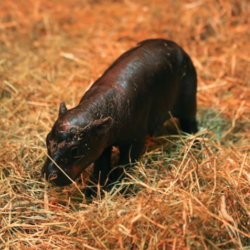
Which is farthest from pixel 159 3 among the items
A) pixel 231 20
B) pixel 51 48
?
pixel 51 48

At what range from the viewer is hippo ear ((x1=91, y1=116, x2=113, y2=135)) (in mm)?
3129

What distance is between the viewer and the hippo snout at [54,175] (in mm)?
3119

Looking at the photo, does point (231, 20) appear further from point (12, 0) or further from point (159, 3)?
point (12, 0)

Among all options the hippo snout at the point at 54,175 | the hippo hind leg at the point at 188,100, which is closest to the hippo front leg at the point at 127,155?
the hippo snout at the point at 54,175

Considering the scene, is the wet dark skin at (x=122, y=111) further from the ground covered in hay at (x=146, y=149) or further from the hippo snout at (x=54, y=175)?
the ground covered in hay at (x=146, y=149)

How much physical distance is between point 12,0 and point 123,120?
460 cm

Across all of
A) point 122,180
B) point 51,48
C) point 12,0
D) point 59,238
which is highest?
point 12,0

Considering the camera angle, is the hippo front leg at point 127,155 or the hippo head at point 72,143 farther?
the hippo front leg at point 127,155

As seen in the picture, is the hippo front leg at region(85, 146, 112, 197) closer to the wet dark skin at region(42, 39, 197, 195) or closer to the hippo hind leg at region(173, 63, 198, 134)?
the wet dark skin at region(42, 39, 197, 195)

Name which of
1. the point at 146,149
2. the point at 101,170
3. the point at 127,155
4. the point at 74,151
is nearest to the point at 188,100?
the point at 146,149

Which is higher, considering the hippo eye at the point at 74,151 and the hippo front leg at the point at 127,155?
the hippo eye at the point at 74,151

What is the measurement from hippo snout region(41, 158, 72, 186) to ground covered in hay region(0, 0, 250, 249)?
0.23m

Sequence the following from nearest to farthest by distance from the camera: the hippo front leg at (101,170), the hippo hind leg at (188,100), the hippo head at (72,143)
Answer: the hippo head at (72,143) < the hippo front leg at (101,170) < the hippo hind leg at (188,100)

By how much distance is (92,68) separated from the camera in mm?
5379
